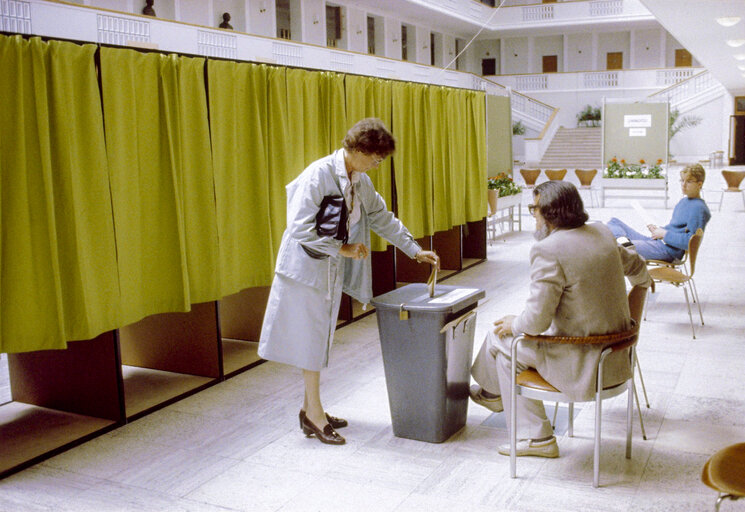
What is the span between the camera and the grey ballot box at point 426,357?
3.25 metres

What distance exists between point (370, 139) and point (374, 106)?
264cm

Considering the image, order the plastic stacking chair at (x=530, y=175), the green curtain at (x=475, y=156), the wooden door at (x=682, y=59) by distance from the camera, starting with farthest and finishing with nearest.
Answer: the wooden door at (x=682, y=59) < the plastic stacking chair at (x=530, y=175) < the green curtain at (x=475, y=156)

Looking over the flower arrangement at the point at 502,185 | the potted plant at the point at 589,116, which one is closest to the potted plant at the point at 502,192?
the flower arrangement at the point at 502,185

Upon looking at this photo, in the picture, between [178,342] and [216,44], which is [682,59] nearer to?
[216,44]

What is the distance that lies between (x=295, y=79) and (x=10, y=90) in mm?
2056

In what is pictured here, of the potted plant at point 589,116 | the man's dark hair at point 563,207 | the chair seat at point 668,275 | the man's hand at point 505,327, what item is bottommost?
the chair seat at point 668,275

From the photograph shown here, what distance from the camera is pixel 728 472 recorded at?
193 centimetres

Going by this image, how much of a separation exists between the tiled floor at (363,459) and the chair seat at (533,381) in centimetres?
42

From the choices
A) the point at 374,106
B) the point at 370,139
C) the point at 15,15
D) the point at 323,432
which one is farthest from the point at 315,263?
the point at 15,15

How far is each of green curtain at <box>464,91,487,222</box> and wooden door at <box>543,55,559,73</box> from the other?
71.7 ft

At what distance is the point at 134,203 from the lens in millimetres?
3590

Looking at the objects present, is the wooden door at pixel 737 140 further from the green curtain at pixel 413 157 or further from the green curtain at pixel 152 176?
the green curtain at pixel 152 176

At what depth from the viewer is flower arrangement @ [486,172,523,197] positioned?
9688mm

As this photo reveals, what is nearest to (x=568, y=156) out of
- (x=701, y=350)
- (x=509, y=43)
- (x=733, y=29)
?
(x=509, y=43)
